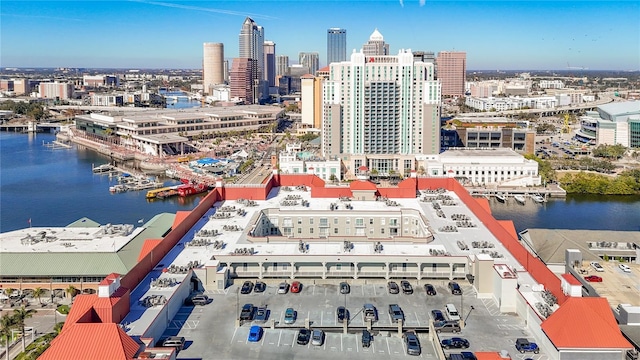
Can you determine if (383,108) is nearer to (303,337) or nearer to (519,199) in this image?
(519,199)

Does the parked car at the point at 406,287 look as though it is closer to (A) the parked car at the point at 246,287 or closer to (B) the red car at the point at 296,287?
(B) the red car at the point at 296,287

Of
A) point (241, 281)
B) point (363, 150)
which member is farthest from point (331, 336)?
point (363, 150)

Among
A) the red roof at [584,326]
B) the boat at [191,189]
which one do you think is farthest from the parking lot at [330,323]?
the boat at [191,189]

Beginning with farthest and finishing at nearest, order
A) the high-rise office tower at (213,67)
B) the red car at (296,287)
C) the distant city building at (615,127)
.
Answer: the high-rise office tower at (213,67)
the distant city building at (615,127)
the red car at (296,287)

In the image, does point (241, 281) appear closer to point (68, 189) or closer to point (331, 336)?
point (331, 336)

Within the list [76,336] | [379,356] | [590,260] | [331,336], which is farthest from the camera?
[590,260]

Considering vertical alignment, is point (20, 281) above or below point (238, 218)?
below
